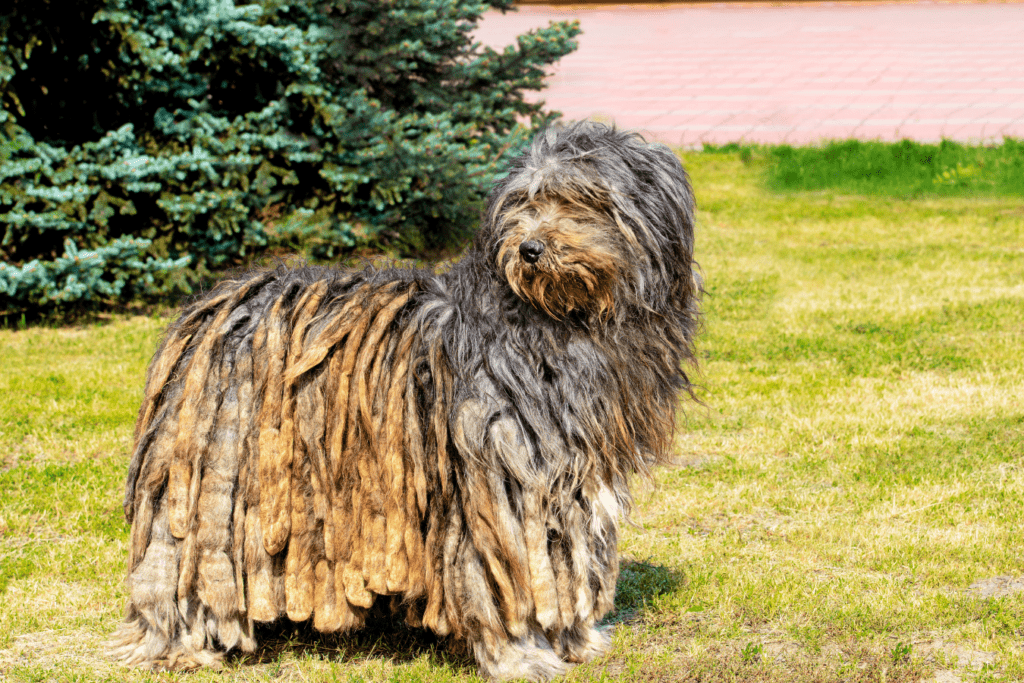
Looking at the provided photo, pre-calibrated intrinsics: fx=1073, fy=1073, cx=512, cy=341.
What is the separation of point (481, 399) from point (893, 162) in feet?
37.7

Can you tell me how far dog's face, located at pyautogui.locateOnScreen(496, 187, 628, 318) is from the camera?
333cm

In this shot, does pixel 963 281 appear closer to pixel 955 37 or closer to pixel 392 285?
pixel 392 285

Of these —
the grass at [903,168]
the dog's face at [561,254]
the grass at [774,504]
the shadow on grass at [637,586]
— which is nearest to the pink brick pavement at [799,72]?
the grass at [903,168]

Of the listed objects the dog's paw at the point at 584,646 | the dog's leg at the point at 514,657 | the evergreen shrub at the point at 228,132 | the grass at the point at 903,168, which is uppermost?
the evergreen shrub at the point at 228,132

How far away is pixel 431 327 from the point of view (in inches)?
148

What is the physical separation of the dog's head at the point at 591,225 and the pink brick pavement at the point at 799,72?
9.34 m

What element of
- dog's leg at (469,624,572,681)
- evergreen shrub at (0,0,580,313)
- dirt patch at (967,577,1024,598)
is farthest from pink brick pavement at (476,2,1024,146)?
dog's leg at (469,624,572,681)

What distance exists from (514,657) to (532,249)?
Result: 4.83ft

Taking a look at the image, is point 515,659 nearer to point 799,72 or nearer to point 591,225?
point 591,225

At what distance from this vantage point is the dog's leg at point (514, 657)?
12.3ft

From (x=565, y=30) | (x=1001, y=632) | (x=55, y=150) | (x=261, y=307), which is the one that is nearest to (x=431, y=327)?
(x=261, y=307)

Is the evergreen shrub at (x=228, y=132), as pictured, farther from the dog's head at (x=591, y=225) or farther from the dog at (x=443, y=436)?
the dog's head at (x=591, y=225)

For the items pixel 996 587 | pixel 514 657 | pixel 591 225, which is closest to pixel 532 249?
pixel 591 225

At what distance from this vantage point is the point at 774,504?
18.6 ft
